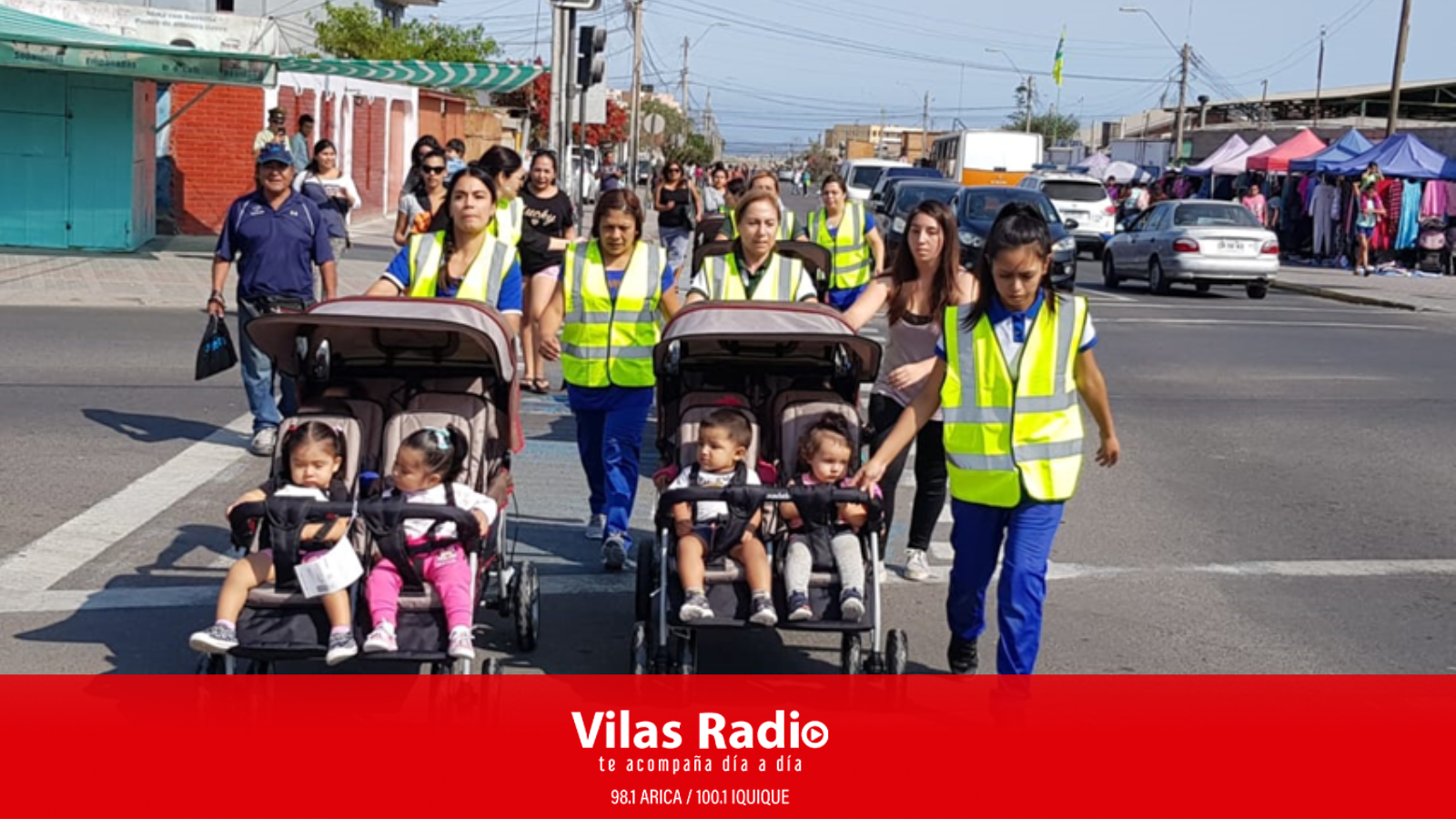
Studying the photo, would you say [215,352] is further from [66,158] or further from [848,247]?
[66,158]

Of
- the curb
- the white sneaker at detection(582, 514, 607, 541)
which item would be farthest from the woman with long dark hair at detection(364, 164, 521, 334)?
the curb

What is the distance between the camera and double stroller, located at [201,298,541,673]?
5875mm

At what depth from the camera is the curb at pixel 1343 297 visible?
27.0 m

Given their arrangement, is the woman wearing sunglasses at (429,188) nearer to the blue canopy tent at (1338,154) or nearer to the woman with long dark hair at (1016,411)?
the woman with long dark hair at (1016,411)

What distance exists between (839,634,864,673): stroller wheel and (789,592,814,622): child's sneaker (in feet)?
0.87

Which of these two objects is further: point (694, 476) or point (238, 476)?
point (238, 476)

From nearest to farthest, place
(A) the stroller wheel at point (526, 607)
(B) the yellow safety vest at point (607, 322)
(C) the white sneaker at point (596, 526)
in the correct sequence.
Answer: (A) the stroller wheel at point (526, 607) < (B) the yellow safety vest at point (607, 322) < (C) the white sneaker at point (596, 526)

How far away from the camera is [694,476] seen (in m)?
6.73

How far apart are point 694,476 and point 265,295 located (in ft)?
16.1

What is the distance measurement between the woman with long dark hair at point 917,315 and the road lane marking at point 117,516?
12.3 ft

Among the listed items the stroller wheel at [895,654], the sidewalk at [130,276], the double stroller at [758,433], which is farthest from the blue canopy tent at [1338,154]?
the stroller wheel at [895,654]
